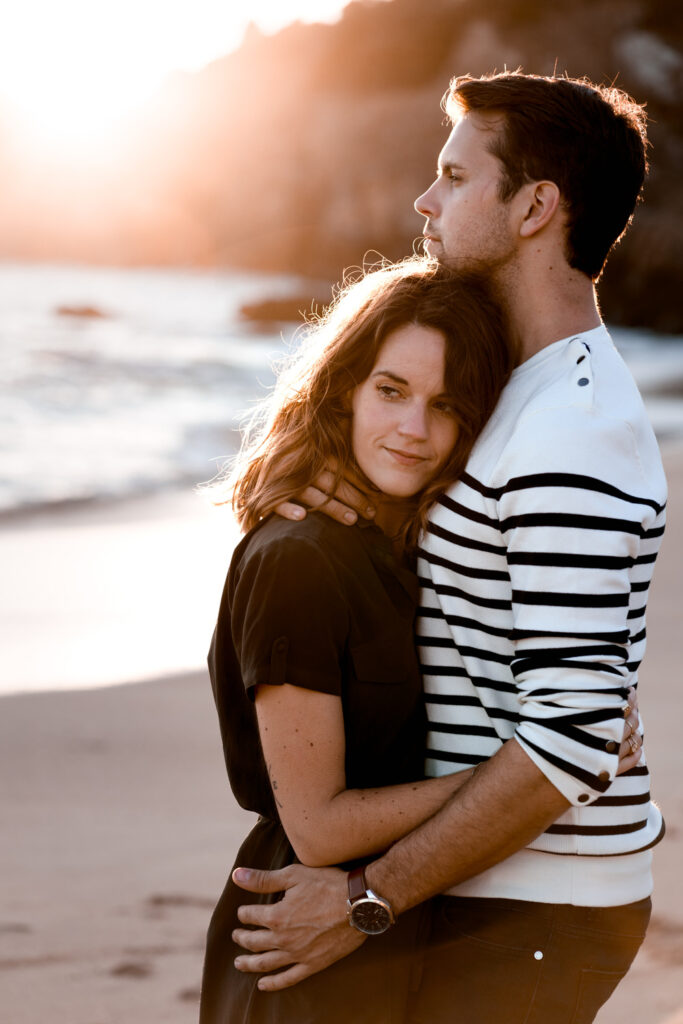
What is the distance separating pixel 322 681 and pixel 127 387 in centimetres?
1631

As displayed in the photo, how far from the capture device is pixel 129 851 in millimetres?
3939

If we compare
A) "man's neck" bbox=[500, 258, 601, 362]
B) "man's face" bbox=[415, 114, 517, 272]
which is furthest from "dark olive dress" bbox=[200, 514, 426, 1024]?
"man's face" bbox=[415, 114, 517, 272]

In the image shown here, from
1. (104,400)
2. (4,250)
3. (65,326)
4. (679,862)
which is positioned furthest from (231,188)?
(679,862)

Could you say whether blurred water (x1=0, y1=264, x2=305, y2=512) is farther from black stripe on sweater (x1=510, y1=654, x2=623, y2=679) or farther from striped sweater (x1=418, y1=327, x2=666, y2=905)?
black stripe on sweater (x1=510, y1=654, x2=623, y2=679)

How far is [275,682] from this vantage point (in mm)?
1796

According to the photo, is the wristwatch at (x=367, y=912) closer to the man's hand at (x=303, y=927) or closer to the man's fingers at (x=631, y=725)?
the man's hand at (x=303, y=927)

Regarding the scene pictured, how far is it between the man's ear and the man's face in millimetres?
30

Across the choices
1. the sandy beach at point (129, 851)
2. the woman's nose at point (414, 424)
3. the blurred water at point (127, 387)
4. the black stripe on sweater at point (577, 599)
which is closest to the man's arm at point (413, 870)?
the black stripe on sweater at point (577, 599)

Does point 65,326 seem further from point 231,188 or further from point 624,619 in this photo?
point 231,188

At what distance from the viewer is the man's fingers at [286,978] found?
1.92 metres

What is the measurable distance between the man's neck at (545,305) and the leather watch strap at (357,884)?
101 centimetres

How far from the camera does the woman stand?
6.04 feet

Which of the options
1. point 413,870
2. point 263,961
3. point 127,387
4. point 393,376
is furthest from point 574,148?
point 127,387

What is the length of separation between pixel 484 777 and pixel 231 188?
61.3 metres
